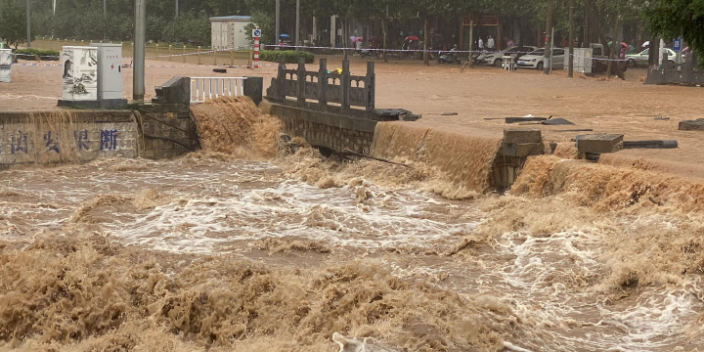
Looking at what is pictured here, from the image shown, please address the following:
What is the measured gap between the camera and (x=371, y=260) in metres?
10.8

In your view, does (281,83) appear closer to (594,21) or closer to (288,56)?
(288,56)

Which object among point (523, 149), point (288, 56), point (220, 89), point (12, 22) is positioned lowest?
point (523, 149)

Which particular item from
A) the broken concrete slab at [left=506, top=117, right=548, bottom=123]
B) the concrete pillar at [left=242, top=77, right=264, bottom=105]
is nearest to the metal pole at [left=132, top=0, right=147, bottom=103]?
the concrete pillar at [left=242, top=77, right=264, bottom=105]

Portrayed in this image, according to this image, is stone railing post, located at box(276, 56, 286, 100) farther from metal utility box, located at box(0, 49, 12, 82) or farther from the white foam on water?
metal utility box, located at box(0, 49, 12, 82)

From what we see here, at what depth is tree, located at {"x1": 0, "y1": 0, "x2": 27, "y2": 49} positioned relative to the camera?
3925cm

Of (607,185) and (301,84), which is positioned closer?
(607,185)

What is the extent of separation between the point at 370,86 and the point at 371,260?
265 inches

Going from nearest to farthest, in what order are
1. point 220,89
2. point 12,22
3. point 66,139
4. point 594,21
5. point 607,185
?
1. point 607,185
2. point 66,139
3. point 220,89
4. point 594,21
5. point 12,22

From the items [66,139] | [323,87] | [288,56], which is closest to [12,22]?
[288,56]

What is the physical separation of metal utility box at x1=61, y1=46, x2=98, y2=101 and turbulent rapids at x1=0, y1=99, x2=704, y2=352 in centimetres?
234

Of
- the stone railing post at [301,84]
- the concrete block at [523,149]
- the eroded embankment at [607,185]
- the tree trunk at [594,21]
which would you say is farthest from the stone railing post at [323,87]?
the tree trunk at [594,21]

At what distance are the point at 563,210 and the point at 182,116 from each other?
941cm

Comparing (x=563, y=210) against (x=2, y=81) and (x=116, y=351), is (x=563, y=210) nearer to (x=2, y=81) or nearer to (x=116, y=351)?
(x=116, y=351)

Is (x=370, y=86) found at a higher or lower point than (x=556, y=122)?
higher
